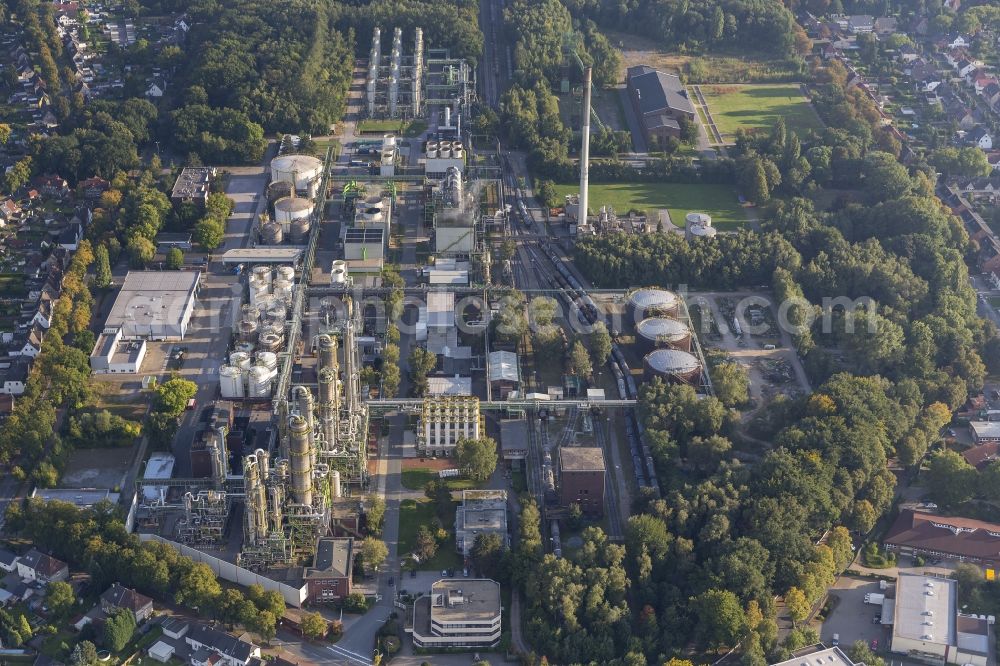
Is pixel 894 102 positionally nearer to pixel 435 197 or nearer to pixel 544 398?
pixel 435 197

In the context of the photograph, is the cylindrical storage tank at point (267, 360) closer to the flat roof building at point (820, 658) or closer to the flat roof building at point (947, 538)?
the flat roof building at point (820, 658)

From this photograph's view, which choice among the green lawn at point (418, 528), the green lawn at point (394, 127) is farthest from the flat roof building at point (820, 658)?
the green lawn at point (394, 127)

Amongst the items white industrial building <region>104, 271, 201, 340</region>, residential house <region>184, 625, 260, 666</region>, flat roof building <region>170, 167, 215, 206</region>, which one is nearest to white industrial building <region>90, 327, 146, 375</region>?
white industrial building <region>104, 271, 201, 340</region>

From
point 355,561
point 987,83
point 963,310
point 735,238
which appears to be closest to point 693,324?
point 735,238

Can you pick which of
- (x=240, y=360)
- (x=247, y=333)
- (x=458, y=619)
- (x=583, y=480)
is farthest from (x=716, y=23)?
(x=458, y=619)

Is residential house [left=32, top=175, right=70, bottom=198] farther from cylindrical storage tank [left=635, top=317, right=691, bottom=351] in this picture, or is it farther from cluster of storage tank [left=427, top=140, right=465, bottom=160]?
cylindrical storage tank [left=635, top=317, right=691, bottom=351]

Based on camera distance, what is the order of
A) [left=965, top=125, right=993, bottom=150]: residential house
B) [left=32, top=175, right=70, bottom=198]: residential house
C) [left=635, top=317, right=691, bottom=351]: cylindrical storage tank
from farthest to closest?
[left=965, top=125, right=993, bottom=150]: residential house < [left=32, top=175, right=70, bottom=198]: residential house < [left=635, top=317, right=691, bottom=351]: cylindrical storage tank

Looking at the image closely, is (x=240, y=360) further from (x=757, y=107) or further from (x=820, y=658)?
(x=757, y=107)
